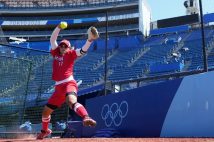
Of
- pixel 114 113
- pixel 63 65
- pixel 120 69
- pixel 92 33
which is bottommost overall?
pixel 114 113

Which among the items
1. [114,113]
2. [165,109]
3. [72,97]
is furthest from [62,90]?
[114,113]

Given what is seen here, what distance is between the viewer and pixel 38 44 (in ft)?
158

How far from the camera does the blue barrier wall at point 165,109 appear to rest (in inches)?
281

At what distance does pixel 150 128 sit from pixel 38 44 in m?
41.0

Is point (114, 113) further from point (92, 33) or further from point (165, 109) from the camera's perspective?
Result: point (92, 33)

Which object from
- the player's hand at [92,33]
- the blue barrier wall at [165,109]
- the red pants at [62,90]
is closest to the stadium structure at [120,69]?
the blue barrier wall at [165,109]

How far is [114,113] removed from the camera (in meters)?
10.0

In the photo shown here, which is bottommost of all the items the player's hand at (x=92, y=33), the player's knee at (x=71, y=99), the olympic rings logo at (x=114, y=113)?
the olympic rings logo at (x=114, y=113)

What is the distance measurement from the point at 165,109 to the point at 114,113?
2.19 meters

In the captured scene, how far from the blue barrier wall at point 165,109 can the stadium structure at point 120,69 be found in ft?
0.06

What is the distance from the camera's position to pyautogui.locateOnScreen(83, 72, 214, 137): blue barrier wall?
23.4 ft

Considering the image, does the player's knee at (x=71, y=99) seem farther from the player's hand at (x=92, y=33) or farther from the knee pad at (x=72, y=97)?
the player's hand at (x=92, y=33)

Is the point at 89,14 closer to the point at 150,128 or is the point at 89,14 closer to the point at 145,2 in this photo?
the point at 145,2

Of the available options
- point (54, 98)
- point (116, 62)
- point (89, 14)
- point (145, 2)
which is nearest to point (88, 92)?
point (116, 62)
